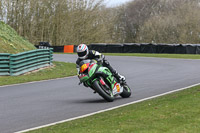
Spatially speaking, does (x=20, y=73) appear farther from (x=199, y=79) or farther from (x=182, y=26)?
(x=182, y=26)

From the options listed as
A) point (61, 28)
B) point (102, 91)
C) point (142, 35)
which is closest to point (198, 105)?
point (102, 91)

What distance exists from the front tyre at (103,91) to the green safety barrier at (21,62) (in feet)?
29.9

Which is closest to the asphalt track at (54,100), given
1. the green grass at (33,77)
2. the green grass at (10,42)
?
the green grass at (33,77)

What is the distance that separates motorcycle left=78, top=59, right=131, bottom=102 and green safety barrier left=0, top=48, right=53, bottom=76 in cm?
901

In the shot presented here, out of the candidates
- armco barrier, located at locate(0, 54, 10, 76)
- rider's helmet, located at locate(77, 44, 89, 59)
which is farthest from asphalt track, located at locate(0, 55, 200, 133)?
armco barrier, located at locate(0, 54, 10, 76)

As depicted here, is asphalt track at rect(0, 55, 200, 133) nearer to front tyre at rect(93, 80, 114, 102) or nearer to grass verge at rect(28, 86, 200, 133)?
front tyre at rect(93, 80, 114, 102)

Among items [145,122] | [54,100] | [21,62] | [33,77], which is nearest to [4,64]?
[21,62]

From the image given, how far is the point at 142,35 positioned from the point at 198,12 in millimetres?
11849

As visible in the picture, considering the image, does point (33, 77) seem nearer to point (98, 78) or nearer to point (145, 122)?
point (98, 78)

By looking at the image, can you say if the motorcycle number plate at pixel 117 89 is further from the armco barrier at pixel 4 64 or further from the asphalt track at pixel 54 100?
the armco barrier at pixel 4 64

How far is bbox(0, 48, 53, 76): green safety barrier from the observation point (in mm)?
18125

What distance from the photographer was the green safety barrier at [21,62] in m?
18.1

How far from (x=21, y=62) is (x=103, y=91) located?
974 centimetres

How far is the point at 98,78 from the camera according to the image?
9797 mm
